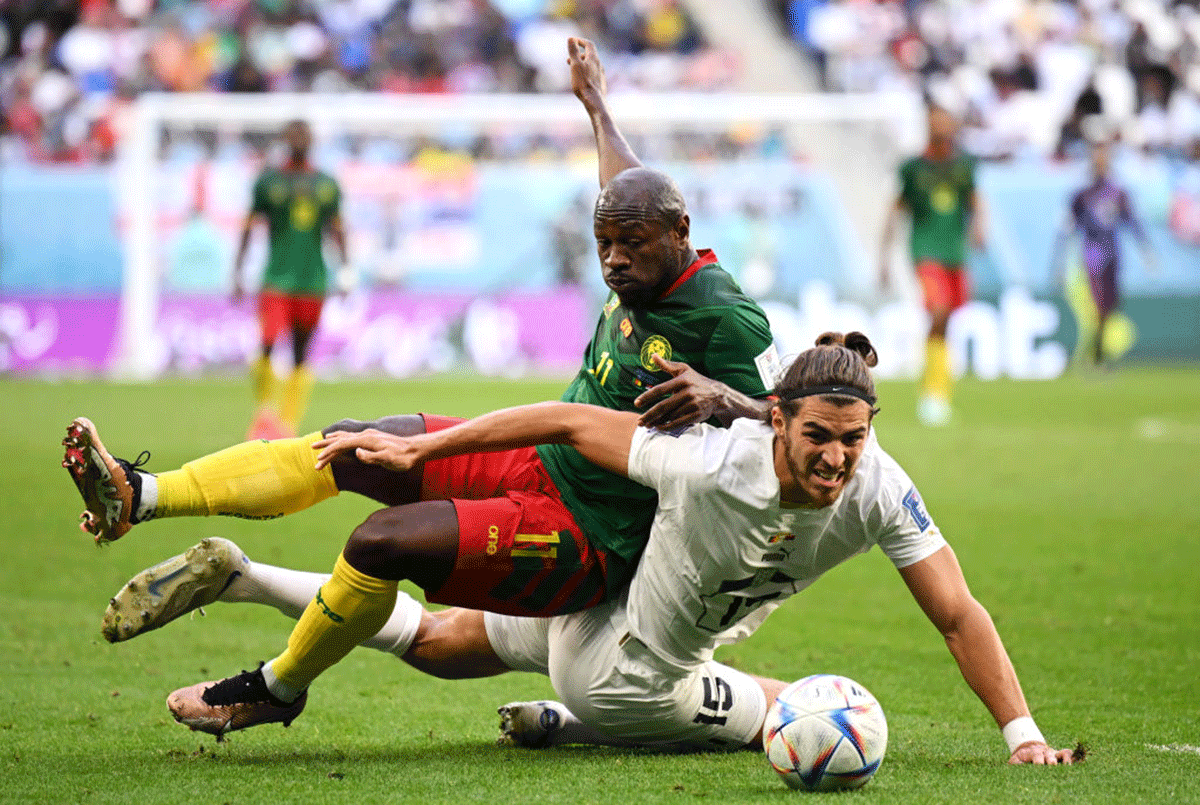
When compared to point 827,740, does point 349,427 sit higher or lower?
higher

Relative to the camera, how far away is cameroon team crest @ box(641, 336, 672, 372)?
481 centimetres

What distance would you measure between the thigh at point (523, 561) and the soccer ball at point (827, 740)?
0.73 meters

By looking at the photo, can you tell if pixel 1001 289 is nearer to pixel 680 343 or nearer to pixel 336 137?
pixel 336 137

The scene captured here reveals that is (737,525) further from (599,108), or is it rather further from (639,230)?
(599,108)

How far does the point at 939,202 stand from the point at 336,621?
1248cm

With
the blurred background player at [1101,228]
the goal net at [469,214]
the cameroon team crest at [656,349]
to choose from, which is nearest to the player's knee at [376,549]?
the cameroon team crest at [656,349]

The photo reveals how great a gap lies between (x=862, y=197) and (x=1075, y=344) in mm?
4011

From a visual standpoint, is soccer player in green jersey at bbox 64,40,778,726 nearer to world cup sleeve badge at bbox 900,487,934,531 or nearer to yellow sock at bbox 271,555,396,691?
yellow sock at bbox 271,555,396,691

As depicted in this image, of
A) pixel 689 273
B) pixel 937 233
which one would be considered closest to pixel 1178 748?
pixel 689 273

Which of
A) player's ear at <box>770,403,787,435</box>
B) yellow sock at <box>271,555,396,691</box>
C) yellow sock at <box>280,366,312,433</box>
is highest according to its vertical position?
player's ear at <box>770,403,787,435</box>

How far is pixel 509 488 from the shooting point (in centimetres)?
493

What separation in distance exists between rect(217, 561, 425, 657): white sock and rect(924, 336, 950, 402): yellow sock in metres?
11.3

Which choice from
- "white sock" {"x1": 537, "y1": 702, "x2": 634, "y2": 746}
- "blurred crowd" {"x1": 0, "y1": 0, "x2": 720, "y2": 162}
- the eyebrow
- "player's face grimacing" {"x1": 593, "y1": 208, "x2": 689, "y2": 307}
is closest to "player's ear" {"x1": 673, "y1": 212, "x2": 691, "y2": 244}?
"player's face grimacing" {"x1": 593, "y1": 208, "x2": 689, "y2": 307}

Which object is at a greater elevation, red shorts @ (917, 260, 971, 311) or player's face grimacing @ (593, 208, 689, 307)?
player's face grimacing @ (593, 208, 689, 307)
